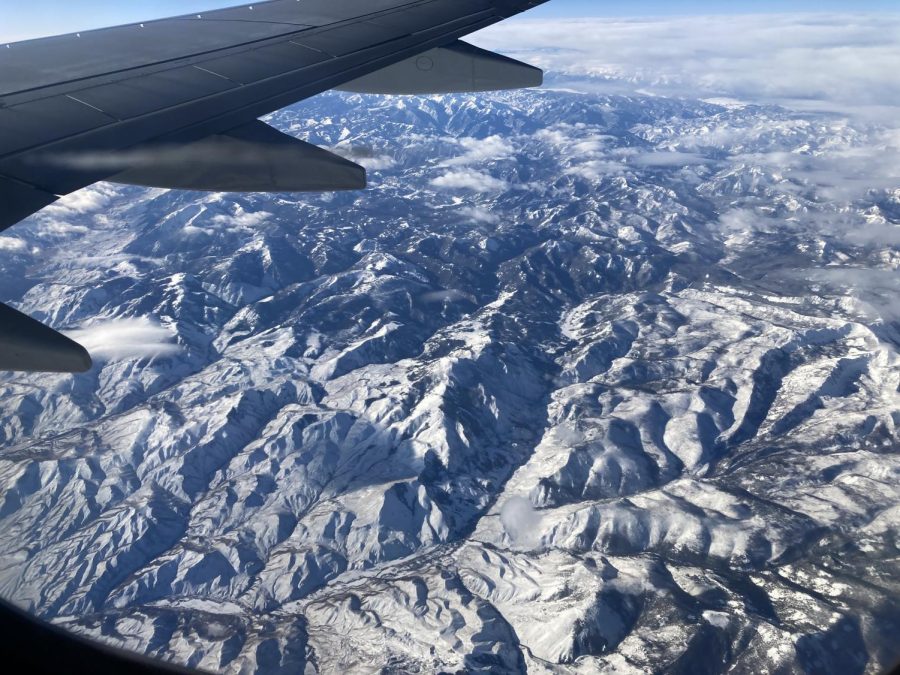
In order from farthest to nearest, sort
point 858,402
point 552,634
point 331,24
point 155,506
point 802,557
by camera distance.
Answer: point 858,402 → point 155,506 → point 802,557 → point 552,634 → point 331,24

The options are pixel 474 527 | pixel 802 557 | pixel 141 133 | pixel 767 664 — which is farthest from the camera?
pixel 474 527

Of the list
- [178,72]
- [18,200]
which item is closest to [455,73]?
[178,72]

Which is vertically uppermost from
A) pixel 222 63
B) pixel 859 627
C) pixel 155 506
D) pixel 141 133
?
pixel 222 63

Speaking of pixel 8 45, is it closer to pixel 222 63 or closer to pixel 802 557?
pixel 222 63

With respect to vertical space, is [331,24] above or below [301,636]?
above

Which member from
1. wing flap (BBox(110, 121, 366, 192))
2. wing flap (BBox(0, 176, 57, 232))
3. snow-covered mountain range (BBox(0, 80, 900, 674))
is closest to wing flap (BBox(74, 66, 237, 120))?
wing flap (BBox(110, 121, 366, 192))

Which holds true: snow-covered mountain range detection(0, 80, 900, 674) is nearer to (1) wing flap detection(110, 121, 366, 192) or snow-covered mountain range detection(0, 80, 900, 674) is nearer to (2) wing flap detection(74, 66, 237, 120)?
(1) wing flap detection(110, 121, 366, 192)

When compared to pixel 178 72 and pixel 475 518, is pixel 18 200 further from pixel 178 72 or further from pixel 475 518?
pixel 475 518

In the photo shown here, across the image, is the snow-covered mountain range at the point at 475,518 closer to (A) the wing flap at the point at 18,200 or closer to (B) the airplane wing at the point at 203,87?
(B) the airplane wing at the point at 203,87

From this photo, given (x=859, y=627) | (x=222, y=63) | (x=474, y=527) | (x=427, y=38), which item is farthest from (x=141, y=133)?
(x=474, y=527)
